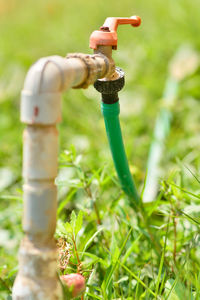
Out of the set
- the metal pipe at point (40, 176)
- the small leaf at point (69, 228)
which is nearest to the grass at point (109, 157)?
the small leaf at point (69, 228)

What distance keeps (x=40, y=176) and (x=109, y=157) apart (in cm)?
82

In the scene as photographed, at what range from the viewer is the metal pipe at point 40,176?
48 centimetres

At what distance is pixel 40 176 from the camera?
1.57 ft

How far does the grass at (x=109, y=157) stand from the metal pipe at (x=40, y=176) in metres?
0.14

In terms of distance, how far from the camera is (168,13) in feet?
7.52

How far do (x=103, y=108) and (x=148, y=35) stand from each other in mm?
1637

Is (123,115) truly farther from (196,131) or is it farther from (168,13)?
(168,13)

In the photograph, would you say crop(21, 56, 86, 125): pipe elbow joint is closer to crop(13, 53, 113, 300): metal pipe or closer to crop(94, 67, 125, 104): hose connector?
crop(13, 53, 113, 300): metal pipe

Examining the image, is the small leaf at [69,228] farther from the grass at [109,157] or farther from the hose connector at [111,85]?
the hose connector at [111,85]

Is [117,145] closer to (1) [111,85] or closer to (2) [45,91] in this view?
(1) [111,85]

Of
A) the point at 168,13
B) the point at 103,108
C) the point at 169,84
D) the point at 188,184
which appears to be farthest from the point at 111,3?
the point at 103,108

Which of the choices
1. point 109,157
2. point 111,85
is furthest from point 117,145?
point 109,157

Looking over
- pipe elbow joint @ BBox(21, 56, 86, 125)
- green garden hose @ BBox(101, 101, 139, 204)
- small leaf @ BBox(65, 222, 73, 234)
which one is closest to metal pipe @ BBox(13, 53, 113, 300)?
pipe elbow joint @ BBox(21, 56, 86, 125)

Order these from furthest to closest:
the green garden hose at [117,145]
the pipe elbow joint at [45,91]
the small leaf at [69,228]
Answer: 1. the green garden hose at [117,145]
2. the small leaf at [69,228]
3. the pipe elbow joint at [45,91]
